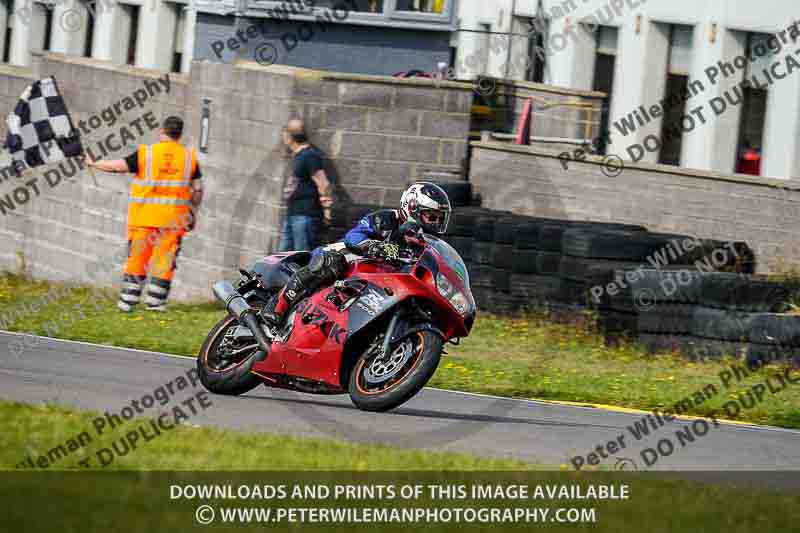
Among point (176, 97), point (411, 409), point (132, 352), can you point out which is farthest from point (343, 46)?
point (411, 409)

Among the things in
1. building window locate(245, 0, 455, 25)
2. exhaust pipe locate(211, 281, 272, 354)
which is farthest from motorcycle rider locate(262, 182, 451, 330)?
building window locate(245, 0, 455, 25)

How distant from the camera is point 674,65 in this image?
28.9 meters

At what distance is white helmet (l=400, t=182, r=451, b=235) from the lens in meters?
9.62

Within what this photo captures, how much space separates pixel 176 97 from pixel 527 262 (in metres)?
6.35

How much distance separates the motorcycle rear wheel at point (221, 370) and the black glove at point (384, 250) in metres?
1.32

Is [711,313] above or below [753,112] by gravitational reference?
below

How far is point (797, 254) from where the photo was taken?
16.8 m

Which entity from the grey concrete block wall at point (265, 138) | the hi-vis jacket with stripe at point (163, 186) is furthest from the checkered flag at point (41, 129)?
the hi-vis jacket with stripe at point (163, 186)

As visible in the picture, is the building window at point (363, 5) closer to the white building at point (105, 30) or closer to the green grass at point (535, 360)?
the green grass at point (535, 360)

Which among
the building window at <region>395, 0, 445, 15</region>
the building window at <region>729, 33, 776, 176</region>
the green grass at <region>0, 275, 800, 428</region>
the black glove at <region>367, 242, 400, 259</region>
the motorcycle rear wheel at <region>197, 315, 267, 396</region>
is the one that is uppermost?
the building window at <region>395, 0, 445, 15</region>

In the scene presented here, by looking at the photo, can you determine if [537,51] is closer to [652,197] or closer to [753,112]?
[753,112]

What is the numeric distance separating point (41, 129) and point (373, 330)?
38.0 feet

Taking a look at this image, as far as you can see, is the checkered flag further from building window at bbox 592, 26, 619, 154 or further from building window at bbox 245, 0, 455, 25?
building window at bbox 592, 26, 619, 154

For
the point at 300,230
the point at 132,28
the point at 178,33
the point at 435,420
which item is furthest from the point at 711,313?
the point at 132,28
